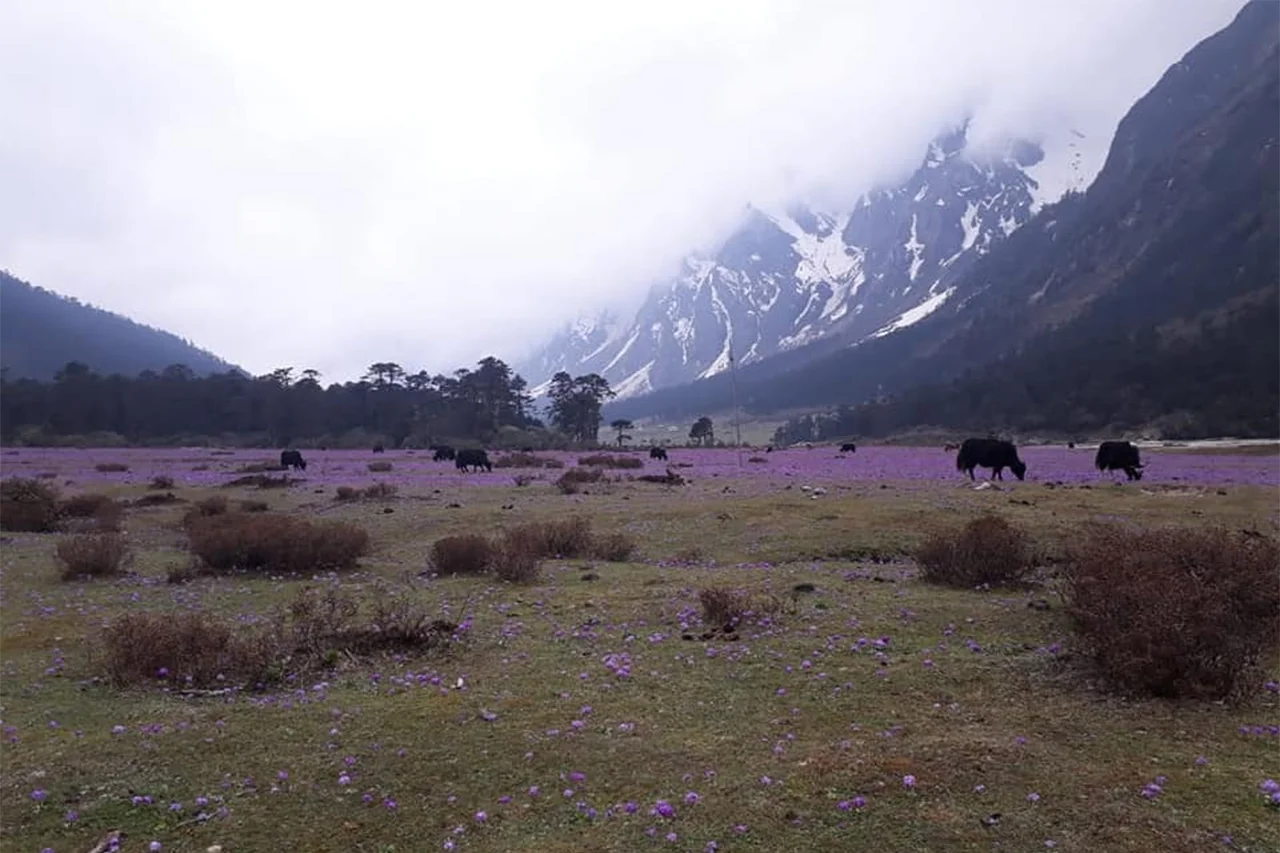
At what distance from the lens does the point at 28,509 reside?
2691 cm

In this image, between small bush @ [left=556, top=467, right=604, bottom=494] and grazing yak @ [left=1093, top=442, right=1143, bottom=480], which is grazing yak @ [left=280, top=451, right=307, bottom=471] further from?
grazing yak @ [left=1093, top=442, right=1143, bottom=480]

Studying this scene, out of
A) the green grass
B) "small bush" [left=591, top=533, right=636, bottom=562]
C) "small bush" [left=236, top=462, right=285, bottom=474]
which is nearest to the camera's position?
the green grass

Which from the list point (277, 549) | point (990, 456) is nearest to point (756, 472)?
point (990, 456)

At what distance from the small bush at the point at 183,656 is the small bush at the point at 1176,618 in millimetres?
10109

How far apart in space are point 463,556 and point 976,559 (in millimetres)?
10244

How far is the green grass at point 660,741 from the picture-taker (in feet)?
21.1

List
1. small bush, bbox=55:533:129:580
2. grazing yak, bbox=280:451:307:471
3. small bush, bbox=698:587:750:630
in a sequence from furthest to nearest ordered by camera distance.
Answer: grazing yak, bbox=280:451:307:471, small bush, bbox=55:533:129:580, small bush, bbox=698:587:750:630

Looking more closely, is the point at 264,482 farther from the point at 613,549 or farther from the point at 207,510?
the point at 613,549

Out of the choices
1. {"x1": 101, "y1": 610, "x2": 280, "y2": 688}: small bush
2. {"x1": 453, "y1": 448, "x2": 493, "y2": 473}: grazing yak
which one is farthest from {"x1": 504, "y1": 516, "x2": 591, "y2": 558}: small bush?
{"x1": 453, "y1": 448, "x2": 493, "y2": 473}: grazing yak

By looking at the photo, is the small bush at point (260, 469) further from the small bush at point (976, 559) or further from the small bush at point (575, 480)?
the small bush at point (976, 559)

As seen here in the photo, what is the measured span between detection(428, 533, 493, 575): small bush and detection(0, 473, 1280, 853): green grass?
8.93 ft

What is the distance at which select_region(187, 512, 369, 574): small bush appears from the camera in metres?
18.6

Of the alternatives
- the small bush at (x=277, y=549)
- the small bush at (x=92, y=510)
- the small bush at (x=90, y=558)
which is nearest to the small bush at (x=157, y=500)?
the small bush at (x=92, y=510)

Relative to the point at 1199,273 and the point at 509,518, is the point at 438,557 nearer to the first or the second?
the point at 509,518
